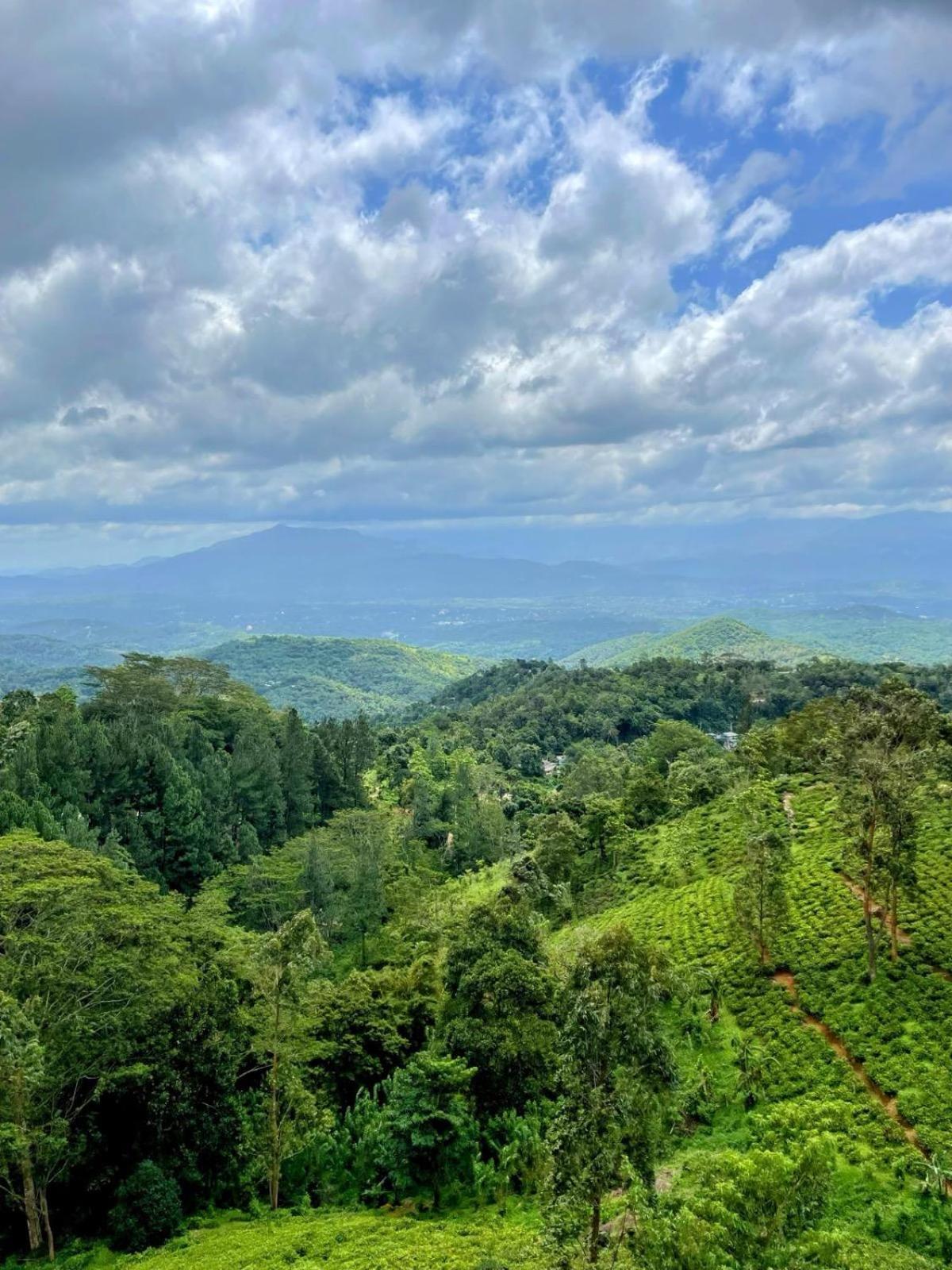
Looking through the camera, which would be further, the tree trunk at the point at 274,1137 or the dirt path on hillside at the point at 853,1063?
the tree trunk at the point at 274,1137

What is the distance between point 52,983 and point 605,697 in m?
99.1

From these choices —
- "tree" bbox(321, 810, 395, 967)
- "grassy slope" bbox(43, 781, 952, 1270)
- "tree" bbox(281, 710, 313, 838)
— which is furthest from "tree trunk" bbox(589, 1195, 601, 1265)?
"tree" bbox(281, 710, 313, 838)

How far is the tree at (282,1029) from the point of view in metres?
19.0

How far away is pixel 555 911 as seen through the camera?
41281mm

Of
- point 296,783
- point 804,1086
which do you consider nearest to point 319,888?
point 296,783

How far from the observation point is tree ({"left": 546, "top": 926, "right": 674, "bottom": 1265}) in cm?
1189

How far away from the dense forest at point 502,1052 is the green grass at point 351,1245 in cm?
10

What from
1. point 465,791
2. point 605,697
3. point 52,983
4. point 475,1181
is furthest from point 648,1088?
point 605,697

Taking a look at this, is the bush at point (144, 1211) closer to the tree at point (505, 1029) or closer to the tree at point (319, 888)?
the tree at point (505, 1029)

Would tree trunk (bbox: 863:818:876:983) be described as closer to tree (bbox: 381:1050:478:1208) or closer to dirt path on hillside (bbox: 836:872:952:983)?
dirt path on hillside (bbox: 836:872:952:983)

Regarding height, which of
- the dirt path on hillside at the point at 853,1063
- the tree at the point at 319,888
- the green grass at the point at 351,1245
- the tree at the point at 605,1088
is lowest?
the tree at the point at 319,888

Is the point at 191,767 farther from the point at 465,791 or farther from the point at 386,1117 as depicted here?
the point at 386,1117

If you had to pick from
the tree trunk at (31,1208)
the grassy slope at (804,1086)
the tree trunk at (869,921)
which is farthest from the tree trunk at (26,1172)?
the tree trunk at (869,921)

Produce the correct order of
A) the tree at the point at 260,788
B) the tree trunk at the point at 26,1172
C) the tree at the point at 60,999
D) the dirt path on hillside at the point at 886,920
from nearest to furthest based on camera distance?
the tree trunk at the point at 26,1172
the tree at the point at 60,999
the dirt path on hillside at the point at 886,920
the tree at the point at 260,788
